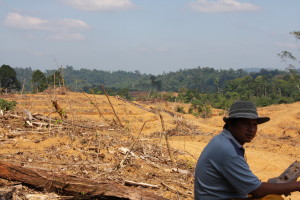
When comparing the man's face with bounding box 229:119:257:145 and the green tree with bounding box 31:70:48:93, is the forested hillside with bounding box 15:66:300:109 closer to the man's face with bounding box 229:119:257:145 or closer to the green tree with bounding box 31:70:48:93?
the green tree with bounding box 31:70:48:93

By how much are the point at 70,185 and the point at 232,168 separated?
235cm

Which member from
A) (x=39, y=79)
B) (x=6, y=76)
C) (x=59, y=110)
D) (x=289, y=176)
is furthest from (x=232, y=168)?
(x=6, y=76)

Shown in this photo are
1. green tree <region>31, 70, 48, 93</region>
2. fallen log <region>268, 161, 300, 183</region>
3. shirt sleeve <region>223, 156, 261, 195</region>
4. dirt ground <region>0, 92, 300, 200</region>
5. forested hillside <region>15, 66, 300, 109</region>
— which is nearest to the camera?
shirt sleeve <region>223, 156, 261, 195</region>

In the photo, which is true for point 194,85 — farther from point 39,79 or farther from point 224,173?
point 224,173

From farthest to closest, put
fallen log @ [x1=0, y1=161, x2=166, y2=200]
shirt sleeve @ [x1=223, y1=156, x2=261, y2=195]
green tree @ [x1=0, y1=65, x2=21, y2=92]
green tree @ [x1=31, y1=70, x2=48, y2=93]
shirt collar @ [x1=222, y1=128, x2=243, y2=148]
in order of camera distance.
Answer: green tree @ [x1=0, y1=65, x2=21, y2=92]
green tree @ [x1=31, y1=70, x2=48, y2=93]
fallen log @ [x1=0, y1=161, x2=166, y2=200]
shirt collar @ [x1=222, y1=128, x2=243, y2=148]
shirt sleeve @ [x1=223, y1=156, x2=261, y2=195]

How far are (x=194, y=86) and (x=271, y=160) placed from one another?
65.9 m

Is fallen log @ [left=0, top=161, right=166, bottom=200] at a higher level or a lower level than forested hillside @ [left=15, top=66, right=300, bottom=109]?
lower

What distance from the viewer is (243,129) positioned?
255 cm

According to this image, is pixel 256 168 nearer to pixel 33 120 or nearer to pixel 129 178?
pixel 129 178

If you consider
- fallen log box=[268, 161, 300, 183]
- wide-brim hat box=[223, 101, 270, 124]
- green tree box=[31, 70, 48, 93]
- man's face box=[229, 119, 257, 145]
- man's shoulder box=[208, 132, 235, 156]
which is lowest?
fallen log box=[268, 161, 300, 183]

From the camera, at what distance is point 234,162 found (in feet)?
7.75

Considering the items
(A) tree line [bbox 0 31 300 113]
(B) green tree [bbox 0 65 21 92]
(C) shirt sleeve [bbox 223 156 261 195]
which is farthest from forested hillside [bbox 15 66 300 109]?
(C) shirt sleeve [bbox 223 156 261 195]

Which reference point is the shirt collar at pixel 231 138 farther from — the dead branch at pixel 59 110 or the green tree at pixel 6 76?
the green tree at pixel 6 76

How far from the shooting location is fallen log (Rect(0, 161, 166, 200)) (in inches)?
157
